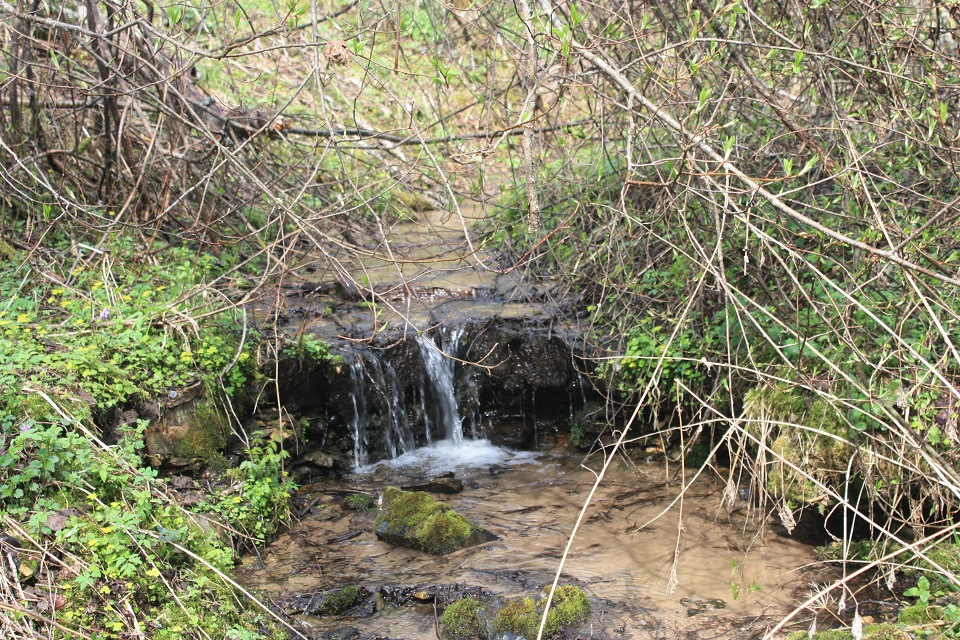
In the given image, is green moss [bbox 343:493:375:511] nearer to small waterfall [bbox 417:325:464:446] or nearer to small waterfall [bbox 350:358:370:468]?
small waterfall [bbox 350:358:370:468]

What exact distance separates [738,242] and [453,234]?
173 inches

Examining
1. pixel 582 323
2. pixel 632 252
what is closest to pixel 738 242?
pixel 632 252

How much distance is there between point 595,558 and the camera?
16.5 ft

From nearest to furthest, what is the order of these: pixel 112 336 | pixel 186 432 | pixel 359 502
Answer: pixel 112 336 → pixel 186 432 → pixel 359 502

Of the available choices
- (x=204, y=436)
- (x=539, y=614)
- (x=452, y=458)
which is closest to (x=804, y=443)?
(x=539, y=614)

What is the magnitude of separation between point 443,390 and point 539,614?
2.94 m

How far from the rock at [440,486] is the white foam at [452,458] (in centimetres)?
27

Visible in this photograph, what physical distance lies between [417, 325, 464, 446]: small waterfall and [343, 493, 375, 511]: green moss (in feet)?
3.94

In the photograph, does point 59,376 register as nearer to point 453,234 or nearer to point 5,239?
point 5,239

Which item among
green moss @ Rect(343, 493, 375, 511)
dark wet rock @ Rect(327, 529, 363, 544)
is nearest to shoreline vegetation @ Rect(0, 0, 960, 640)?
dark wet rock @ Rect(327, 529, 363, 544)

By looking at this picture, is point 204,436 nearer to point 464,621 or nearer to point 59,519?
point 59,519

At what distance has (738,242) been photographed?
545 centimetres

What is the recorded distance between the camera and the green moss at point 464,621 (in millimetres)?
4227

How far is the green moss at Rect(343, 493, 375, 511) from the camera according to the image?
5703 mm
